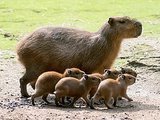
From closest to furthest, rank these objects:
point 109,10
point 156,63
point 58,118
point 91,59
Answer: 1. point 58,118
2. point 91,59
3. point 156,63
4. point 109,10

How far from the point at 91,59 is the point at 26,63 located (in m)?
0.97

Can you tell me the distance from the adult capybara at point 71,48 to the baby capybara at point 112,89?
0.78 metres

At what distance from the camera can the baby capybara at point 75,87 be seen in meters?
7.89

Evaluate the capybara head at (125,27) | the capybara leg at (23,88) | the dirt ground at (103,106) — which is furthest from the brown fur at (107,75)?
the capybara leg at (23,88)

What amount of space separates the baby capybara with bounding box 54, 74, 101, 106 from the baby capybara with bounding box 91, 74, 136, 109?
6.2 inches

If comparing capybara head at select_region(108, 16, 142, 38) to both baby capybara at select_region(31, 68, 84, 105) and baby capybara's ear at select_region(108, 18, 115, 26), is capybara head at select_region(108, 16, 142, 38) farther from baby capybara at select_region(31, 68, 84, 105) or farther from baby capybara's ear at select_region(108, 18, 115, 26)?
baby capybara at select_region(31, 68, 84, 105)

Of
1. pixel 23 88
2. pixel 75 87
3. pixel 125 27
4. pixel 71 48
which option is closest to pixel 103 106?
pixel 75 87

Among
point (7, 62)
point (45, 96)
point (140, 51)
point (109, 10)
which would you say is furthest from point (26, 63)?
point (109, 10)

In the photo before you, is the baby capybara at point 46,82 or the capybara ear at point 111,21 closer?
the baby capybara at point 46,82

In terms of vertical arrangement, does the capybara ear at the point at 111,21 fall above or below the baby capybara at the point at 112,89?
above

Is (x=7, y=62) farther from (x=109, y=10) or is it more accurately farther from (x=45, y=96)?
(x=109, y=10)

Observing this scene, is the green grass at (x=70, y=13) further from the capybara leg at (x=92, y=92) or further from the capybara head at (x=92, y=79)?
the capybara head at (x=92, y=79)

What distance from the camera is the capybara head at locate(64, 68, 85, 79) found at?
325 inches

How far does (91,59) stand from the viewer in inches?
351
